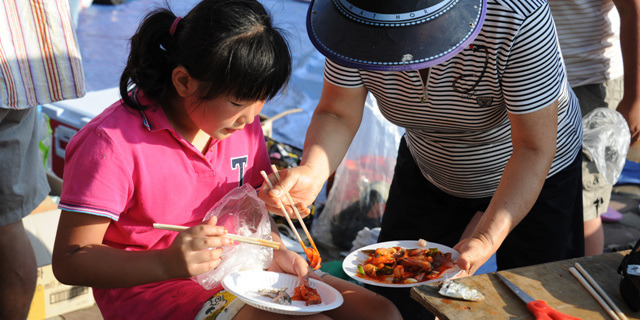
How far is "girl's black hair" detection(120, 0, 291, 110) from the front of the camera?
1.58 meters

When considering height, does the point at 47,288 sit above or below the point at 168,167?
below

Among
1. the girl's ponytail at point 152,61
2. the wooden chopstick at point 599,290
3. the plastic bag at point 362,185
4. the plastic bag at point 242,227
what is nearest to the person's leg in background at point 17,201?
the girl's ponytail at point 152,61

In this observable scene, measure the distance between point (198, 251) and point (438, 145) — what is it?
0.94m

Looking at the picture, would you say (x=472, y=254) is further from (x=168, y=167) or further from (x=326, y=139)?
(x=168, y=167)

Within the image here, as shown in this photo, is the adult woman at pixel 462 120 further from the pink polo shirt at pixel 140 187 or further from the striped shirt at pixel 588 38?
the striped shirt at pixel 588 38

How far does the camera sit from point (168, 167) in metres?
1.67

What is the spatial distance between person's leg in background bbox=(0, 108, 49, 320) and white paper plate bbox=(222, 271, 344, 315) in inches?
39.1

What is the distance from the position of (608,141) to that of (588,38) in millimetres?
523

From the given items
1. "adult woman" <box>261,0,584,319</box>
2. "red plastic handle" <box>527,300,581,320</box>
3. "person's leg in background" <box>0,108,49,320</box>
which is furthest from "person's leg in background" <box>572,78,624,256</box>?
"person's leg in background" <box>0,108,49,320</box>

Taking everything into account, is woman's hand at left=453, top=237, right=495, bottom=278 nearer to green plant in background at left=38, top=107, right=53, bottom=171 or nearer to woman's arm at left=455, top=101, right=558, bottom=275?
woman's arm at left=455, top=101, right=558, bottom=275

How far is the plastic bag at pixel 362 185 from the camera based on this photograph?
337 centimetres

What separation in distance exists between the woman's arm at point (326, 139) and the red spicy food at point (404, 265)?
27cm

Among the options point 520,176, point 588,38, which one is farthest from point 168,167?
point 588,38

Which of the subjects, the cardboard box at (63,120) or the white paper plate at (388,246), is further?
the cardboard box at (63,120)
